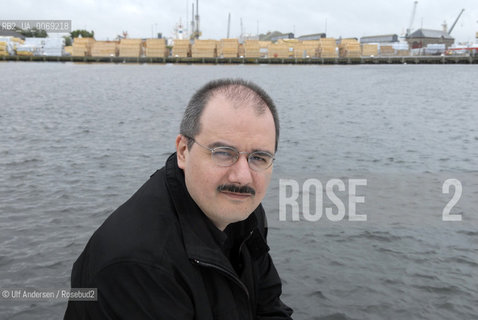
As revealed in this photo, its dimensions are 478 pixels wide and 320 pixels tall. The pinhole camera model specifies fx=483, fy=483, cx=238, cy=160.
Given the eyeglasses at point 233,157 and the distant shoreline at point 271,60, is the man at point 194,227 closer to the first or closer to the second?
the eyeglasses at point 233,157

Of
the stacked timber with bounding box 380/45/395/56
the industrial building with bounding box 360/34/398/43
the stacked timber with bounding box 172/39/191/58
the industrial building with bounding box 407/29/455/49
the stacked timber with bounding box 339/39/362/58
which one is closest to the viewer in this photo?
the stacked timber with bounding box 172/39/191/58

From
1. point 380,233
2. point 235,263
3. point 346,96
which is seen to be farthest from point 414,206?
point 346,96

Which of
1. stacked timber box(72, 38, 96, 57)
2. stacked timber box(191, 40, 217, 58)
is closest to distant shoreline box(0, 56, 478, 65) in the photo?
stacked timber box(72, 38, 96, 57)

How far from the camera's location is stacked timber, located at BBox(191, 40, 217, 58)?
95.5 m

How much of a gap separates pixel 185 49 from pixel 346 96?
7077cm

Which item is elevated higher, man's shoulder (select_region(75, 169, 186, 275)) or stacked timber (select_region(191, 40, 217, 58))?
stacked timber (select_region(191, 40, 217, 58))

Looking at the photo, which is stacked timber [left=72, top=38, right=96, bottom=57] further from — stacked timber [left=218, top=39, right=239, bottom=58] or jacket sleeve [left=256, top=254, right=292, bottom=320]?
jacket sleeve [left=256, top=254, right=292, bottom=320]

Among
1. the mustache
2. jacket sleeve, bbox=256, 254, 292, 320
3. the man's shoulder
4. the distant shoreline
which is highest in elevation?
the distant shoreline

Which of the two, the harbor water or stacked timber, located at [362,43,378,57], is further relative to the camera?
stacked timber, located at [362,43,378,57]

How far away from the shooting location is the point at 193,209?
204 centimetres

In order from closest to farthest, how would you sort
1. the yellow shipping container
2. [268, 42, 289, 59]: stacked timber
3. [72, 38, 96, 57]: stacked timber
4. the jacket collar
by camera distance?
the jacket collar → [72, 38, 96, 57]: stacked timber → the yellow shipping container → [268, 42, 289, 59]: stacked timber

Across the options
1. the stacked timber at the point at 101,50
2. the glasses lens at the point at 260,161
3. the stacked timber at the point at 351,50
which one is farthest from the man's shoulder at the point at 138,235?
the stacked timber at the point at 351,50

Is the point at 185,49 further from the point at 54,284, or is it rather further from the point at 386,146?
the point at 54,284

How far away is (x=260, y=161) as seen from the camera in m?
2.16
